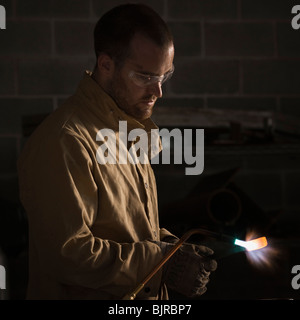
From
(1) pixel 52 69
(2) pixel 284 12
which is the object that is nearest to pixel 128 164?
(1) pixel 52 69

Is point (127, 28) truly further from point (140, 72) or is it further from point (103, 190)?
point (103, 190)

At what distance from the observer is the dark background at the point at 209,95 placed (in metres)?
2.33

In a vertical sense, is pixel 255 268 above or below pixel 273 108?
below

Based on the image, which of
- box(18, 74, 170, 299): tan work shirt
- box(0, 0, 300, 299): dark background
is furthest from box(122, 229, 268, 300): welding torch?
box(0, 0, 300, 299): dark background

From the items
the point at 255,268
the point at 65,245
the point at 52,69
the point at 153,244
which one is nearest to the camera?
the point at 65,245

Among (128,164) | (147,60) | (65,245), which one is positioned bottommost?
(65,245)

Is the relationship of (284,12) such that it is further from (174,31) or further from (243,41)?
(174,31)

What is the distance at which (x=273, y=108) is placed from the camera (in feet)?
9.02

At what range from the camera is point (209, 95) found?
8.89 ft

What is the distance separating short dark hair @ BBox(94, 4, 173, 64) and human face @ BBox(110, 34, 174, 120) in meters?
0.01

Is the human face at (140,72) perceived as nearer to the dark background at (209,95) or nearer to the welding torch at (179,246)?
the welding torch at (179,246)

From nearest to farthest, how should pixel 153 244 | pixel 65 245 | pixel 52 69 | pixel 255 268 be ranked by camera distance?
pixel 65 245, pixel 153 244, pixel 255 268, pixel 52 69

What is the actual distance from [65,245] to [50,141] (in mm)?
216

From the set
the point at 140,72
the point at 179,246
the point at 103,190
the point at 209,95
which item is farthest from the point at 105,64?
the point at 209,95
